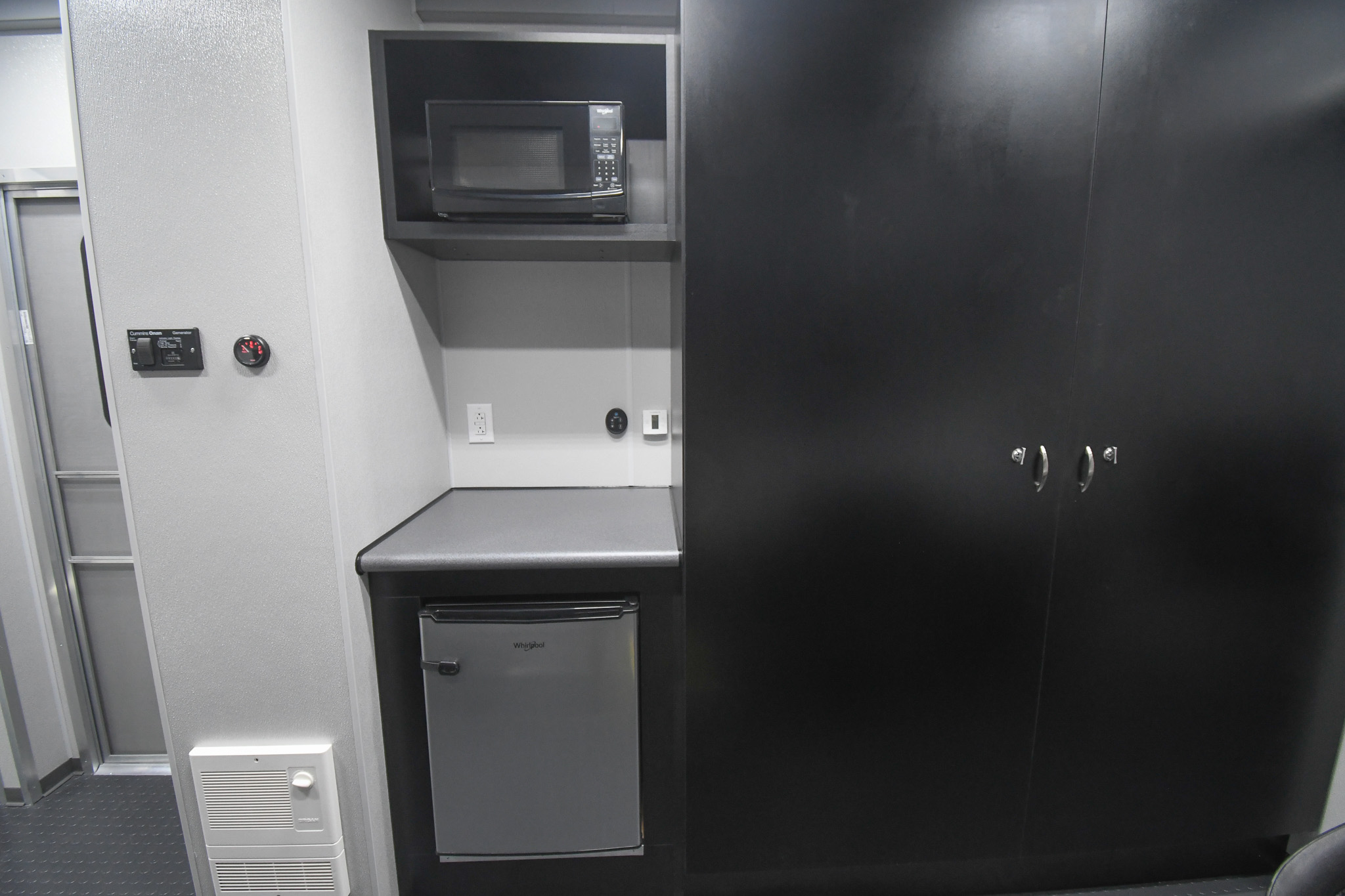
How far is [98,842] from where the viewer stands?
64.1 inches

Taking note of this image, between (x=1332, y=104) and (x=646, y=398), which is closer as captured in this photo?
(x=1332, y=104)

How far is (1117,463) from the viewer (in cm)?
123

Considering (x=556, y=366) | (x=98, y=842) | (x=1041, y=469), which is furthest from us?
(x=556, y=366)

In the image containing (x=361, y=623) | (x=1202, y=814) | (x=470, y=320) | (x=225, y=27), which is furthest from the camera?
(x=470, y=320)

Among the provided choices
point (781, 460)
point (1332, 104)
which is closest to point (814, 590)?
point (781, 460)

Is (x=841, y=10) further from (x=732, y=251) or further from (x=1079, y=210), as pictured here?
(x=1079, y=210)

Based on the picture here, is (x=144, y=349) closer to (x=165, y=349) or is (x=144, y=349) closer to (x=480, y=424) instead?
(x=165, y=349)

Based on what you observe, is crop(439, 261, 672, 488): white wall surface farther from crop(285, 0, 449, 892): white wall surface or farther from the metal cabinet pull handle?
the metal cabinet pull handle

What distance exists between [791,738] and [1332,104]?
1776 millimetres

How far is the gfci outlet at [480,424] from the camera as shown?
173cm

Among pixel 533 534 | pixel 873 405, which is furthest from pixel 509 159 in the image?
pixel 873 405

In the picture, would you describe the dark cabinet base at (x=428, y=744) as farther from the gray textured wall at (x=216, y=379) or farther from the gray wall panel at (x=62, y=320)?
the gray wall panel at (x=62, y=320)

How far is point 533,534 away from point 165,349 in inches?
31.9

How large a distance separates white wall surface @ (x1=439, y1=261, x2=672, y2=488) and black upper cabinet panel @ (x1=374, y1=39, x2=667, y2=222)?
1.08ft
